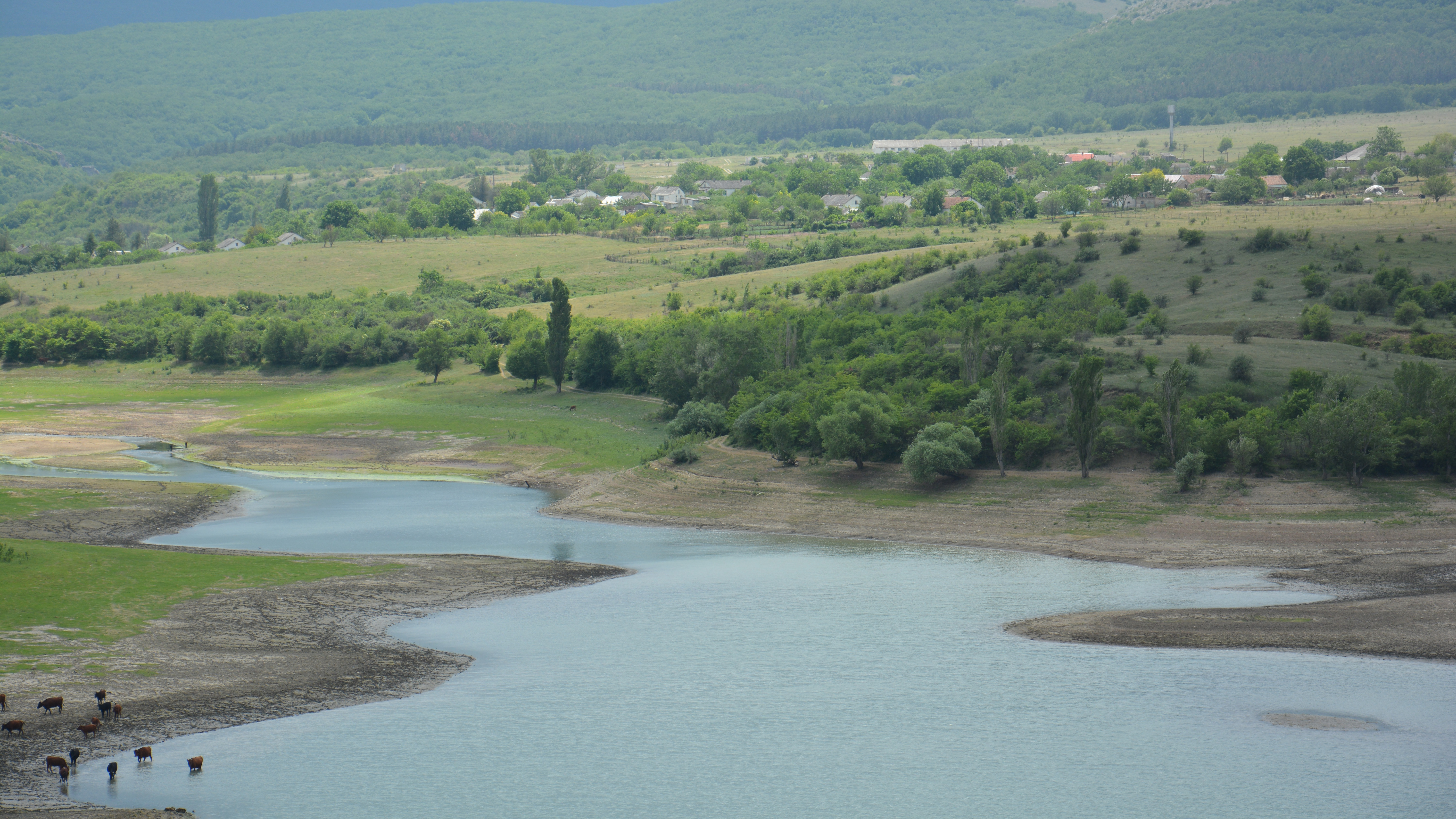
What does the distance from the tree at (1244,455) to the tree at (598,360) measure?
55.9 meters

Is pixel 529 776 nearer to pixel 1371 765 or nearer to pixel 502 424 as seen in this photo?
pixel 1371 765

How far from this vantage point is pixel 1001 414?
217 feet

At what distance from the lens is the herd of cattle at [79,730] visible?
3078 cm

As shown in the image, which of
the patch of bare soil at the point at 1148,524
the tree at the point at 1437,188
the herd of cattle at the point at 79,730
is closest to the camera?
the herd of cattle at the point at 79,730

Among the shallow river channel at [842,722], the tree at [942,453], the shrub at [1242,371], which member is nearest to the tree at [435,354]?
the tree at [942,453]

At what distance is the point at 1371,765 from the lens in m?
32.1

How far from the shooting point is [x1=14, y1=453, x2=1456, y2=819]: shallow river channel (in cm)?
3088

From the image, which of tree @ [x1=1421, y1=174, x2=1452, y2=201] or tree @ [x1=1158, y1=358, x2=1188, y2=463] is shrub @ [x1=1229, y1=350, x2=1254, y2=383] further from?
tree @ [x1=1421, y1=174, x2=1452, y2=201]

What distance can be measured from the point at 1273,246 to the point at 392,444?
68.4 m

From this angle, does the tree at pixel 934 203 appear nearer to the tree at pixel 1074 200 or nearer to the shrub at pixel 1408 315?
the tree at pixel 1074 200

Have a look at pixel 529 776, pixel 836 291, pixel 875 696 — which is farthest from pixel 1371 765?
pixel 836 291

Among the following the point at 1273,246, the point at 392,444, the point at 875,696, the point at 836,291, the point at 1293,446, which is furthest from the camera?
the point at 836,291

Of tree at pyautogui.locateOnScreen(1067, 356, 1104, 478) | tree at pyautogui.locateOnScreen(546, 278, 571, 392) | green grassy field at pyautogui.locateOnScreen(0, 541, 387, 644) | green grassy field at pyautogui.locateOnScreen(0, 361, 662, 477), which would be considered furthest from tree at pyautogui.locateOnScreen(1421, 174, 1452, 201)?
green grassy field at pyautogui.locateOnScreen(0, 541, 387, 644)

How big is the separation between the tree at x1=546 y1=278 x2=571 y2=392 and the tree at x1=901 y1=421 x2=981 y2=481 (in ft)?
142
